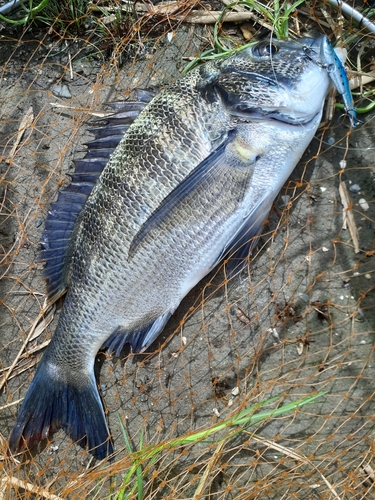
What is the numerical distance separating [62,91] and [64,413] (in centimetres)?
192

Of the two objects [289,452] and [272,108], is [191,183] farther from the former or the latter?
[289,452]

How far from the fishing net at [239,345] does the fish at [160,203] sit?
0.60ft

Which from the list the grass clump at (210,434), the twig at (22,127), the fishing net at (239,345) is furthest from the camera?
the twig at (22,127)

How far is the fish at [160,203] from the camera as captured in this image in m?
2.12

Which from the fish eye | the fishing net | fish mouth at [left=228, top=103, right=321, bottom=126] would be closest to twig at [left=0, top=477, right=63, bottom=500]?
the fishing net

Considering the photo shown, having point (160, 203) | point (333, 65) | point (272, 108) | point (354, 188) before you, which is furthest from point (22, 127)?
point (354, 188)

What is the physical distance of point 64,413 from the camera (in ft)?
8.11

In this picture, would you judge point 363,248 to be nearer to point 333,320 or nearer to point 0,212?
point 333,320

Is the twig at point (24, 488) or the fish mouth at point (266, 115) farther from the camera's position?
the twig at point (24, 488)

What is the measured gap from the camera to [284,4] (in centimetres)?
249

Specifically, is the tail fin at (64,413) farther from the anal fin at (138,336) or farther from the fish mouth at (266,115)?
the fish mouth at (266,115)

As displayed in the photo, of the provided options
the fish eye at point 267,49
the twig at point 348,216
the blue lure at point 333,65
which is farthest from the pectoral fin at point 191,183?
the twig at point 348,216

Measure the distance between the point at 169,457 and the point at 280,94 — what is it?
198cm

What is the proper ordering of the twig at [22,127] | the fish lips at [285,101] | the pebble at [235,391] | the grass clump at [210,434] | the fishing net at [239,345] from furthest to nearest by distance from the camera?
the twig at [22,127], the pebble at [235,391], the fishing net at [239,345], the grass clump at [210,434], the fish lips at [285,101]
